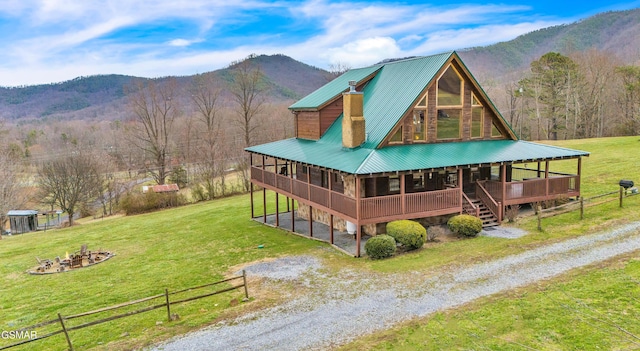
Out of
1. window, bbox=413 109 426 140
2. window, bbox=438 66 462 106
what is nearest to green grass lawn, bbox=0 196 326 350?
window, bbox=413 109 426 140

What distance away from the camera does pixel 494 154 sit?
20859 millimetres

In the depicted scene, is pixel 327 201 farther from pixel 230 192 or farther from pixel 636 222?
pixel 230 192

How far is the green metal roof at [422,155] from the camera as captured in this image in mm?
18675

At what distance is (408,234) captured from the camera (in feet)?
58.0

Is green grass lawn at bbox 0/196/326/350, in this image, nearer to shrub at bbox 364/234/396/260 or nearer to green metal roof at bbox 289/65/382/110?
shrub at bbox 364/234/396/260

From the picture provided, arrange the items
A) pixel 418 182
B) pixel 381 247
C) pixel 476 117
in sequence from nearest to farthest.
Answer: pixel 381 247
pixel 418 182
pixel 476 117

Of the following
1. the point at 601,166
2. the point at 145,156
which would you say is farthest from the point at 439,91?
the point at 145,156

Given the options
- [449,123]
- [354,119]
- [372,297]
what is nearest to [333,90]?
[354,119]

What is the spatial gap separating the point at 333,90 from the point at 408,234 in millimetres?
11985

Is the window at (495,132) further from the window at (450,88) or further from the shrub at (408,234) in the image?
the shrub at (408,234)

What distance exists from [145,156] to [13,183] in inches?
853

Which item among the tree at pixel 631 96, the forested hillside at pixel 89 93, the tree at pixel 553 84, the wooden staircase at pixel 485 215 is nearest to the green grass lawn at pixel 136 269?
the wooden staircase at pixel 485 215

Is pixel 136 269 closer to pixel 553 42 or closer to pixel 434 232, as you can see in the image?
pixel 434 232

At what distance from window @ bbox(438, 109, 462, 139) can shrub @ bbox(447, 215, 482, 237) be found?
4648mm
